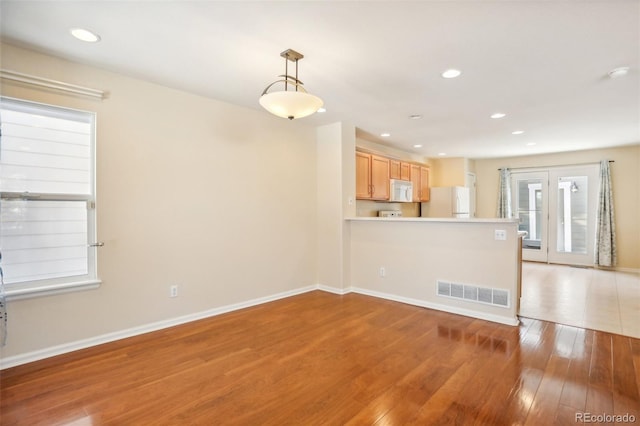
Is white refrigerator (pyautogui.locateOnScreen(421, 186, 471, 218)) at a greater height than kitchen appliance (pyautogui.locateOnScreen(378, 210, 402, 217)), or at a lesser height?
greater

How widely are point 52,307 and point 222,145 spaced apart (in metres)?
2.21

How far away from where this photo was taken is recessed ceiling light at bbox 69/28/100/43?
2279 mm

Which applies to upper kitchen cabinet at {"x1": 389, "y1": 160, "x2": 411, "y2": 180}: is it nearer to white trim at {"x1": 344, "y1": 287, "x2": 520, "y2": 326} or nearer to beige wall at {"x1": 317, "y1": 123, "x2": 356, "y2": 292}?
beige wall at {"x1": 317, "y1": 123, "x2": 356, "y2": 292}

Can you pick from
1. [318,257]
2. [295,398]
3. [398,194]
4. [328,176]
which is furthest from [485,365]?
[398,194]

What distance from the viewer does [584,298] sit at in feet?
14.3

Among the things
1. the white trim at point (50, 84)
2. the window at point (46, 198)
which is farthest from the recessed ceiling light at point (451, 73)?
the window at point (46, 198)

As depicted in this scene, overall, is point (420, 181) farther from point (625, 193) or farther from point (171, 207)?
point (171, 207)

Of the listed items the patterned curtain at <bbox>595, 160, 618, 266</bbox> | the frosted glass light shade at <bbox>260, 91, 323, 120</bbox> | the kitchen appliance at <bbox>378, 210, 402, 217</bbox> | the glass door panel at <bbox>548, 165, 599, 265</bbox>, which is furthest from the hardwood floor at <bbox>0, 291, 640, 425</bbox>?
the glass door panel at <bbox>548, 165, 599, 265</bbox>

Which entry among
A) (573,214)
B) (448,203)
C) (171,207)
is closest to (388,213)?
(448,203)

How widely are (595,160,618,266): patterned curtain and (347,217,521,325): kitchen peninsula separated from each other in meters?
4.44

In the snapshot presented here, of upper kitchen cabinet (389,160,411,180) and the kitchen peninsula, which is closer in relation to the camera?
the kitchen peninsula

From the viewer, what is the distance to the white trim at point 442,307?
3.41 m

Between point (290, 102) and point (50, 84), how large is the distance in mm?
2022

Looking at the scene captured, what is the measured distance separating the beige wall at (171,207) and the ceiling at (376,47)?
23cm
